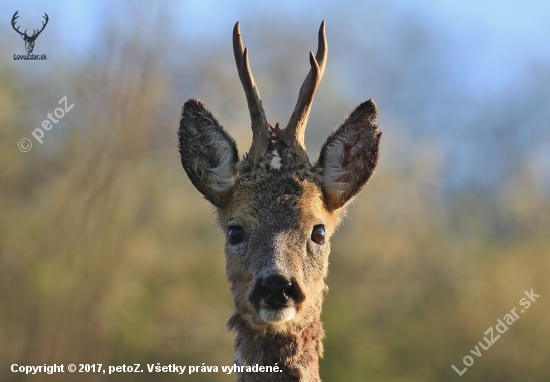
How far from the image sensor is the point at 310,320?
5648 mm

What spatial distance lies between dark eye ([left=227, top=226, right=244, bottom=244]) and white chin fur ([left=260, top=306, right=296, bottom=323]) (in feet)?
2.65

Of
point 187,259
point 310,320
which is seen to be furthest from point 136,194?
point 310,320

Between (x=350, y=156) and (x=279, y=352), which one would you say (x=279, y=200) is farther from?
(x=279, y=352)

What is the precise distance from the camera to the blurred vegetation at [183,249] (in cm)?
1445

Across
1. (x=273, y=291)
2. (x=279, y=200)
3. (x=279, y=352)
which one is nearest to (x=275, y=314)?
(x=273, y=291)

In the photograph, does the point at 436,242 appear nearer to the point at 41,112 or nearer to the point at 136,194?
the point at 136,194

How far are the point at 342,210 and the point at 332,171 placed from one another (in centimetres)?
40

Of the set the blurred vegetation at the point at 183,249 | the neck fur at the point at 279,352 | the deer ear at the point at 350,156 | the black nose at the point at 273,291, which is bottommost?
the neck fur at the point at 279,352

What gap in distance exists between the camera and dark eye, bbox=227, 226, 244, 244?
229 inches

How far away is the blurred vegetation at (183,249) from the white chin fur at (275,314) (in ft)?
16.3

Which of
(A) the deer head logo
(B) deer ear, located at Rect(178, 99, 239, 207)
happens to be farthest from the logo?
(B) deer ear, located at Rect(178, 99, 239, 207)

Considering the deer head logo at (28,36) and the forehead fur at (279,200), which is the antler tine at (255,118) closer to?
the forehead fur at (279,200)

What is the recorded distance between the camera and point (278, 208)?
5801 mm

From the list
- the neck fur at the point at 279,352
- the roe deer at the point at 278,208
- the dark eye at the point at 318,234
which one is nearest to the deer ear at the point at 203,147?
the roe deer at the point at 278,208
